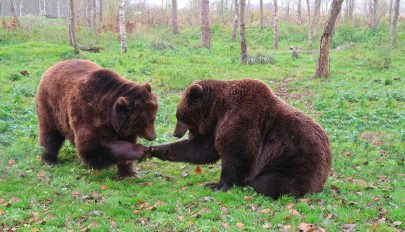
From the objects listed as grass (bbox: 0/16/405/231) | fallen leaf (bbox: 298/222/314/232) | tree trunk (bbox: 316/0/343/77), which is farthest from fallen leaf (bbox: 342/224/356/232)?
tree trunk (bbox: 316/0/343/77)

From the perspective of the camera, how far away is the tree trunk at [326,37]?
59.5 feet

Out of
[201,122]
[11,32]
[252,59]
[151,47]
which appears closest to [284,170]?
[201,122]

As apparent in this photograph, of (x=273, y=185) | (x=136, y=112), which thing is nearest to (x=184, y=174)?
(x=136, y=112)

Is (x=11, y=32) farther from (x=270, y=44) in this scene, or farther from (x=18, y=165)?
(x=18, y=165)

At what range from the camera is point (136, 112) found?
7.15m

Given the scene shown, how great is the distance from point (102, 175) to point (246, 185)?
269cm

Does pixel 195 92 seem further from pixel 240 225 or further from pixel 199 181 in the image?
pixel 240 225

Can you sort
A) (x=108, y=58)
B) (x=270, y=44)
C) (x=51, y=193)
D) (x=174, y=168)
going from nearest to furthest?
(x=51, y=193) → (x=174, y=168) → (x=108, y=58) → (x=270, y=44)

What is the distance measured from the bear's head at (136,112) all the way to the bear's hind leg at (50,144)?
2.01 m

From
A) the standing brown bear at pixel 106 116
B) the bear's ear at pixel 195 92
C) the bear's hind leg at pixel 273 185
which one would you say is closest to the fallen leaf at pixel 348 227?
the bear's hind leg at pixel 273 185

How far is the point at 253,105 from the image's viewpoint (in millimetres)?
6969

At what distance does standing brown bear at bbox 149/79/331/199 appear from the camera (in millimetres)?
6602

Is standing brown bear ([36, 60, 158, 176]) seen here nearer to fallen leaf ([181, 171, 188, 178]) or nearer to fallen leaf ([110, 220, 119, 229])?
fallen leaf ([181, 171, 188, 178])

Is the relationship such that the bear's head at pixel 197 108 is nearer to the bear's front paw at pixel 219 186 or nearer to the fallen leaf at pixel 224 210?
the bear's front paw at pixel 219 186
